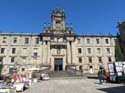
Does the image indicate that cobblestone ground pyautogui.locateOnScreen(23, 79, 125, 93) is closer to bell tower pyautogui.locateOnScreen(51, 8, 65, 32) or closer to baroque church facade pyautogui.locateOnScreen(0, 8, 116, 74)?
baroque church facade pyautogui.locateOnScreen(0, 8, 116, 74)

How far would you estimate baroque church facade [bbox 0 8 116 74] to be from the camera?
51.1 metres

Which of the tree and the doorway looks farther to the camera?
the doorway

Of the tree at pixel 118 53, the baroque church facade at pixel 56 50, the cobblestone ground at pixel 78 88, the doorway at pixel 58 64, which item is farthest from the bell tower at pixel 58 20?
the cobblestone ground at pixel 78 88

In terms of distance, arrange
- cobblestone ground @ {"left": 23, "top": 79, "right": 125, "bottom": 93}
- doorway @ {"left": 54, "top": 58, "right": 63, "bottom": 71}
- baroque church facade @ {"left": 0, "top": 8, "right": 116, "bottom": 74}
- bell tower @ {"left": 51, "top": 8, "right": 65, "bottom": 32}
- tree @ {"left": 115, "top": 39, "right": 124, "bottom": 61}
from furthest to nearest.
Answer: bell tower @ {"left": 51, "top": 8, "right": 65, "bottom": 32} < doorway @ {"left": 54, "top": 58, "right": 63, "bottom": 71} < baroque church facade @ {"left": 0, "top": 8, "right": 116, "bottom": 74} < tree @ {"left": 115, "top": 39, "right": 124, "bottom": 61} < cobblestone ground @ {"left": 23, "top": 79, "right": 125, "bottom": 93}

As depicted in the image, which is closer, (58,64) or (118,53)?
(118,53)

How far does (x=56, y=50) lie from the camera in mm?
52719

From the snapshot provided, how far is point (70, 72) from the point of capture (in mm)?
45719

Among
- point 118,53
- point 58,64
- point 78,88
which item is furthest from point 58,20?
point 78,88

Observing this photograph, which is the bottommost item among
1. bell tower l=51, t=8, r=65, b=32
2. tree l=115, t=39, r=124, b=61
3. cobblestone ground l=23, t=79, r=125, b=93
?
cobblestone ground l=23, t=79, r=125, b=93

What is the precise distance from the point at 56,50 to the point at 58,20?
34.7 feet

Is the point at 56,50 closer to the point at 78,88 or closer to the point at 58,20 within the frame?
the point at 58,20

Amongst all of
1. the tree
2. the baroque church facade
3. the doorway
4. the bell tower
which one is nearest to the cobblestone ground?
the baroque church facade

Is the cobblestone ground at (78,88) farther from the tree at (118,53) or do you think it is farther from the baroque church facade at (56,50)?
the tree at (118,53)

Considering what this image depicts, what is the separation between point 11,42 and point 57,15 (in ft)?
57.8
